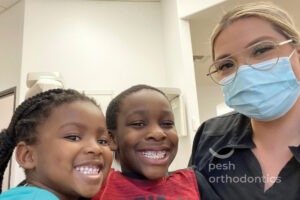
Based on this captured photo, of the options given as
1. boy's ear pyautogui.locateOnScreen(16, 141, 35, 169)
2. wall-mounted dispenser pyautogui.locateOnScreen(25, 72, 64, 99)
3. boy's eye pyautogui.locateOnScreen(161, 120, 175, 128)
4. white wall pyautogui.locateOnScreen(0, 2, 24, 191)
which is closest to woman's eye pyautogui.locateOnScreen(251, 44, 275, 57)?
boy's eye pyautogui.locateOnScreen(161, 120, 175, 128)

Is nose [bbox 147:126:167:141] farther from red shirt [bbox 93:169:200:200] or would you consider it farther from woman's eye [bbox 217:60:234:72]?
woman's eye [bbox 217:60:234:72]

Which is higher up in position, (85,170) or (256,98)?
(256,98)

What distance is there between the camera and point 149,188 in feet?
3.26

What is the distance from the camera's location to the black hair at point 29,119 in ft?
2.84

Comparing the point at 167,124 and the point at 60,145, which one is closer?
the point at 60,145

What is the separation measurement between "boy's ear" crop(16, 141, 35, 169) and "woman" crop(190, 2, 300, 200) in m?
0.52

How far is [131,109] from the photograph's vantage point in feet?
3.41

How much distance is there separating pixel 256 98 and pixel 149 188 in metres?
0.43

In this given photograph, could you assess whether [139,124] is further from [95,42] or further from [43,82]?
[95,42]

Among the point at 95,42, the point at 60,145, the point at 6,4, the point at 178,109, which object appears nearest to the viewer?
the point at 60,145

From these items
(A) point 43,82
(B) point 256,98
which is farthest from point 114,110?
(A) point 43,82

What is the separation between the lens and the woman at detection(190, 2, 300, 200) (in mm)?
926

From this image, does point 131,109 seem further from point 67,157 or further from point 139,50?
point 139,50

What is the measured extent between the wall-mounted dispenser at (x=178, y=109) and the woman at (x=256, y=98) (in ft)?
4.23
